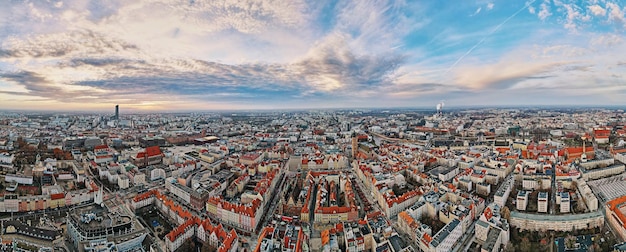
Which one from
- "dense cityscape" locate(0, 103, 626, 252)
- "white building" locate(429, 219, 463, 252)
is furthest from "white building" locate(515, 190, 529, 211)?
"white building" locate(429, 219, 463, 252)

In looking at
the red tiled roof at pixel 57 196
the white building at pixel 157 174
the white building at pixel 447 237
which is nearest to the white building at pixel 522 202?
the white building at pixel 447 237

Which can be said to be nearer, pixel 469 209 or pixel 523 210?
pixel 469 209

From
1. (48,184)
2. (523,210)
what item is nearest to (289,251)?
(523,210)

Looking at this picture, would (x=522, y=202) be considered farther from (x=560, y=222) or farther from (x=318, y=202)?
(x=318, y=202)

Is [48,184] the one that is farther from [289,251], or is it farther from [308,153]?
[308,153]

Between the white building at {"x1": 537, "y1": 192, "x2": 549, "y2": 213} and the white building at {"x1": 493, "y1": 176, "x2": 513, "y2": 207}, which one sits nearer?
the white building at {"x1": 537, "y1": 192, "x2": 549, "y2": 213}

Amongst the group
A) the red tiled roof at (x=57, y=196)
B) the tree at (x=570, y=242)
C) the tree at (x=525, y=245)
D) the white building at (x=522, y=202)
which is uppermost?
the red tiled roof at (x=57, y=196)

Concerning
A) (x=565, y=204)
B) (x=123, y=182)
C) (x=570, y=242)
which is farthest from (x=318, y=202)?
(x=123, y=182)

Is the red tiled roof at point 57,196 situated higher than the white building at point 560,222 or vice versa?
the red tiled roof at point 57,196

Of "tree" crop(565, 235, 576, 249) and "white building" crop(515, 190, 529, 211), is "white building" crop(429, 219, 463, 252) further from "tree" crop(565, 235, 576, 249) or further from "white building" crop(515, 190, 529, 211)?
"white building" crop(515, 190, 529, 211)

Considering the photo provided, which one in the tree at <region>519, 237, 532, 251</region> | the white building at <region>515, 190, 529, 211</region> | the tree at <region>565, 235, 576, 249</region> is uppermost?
the white building at <region>515, 190, 529, 211</region>

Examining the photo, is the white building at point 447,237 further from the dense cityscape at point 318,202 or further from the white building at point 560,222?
the white building at point 560,222
